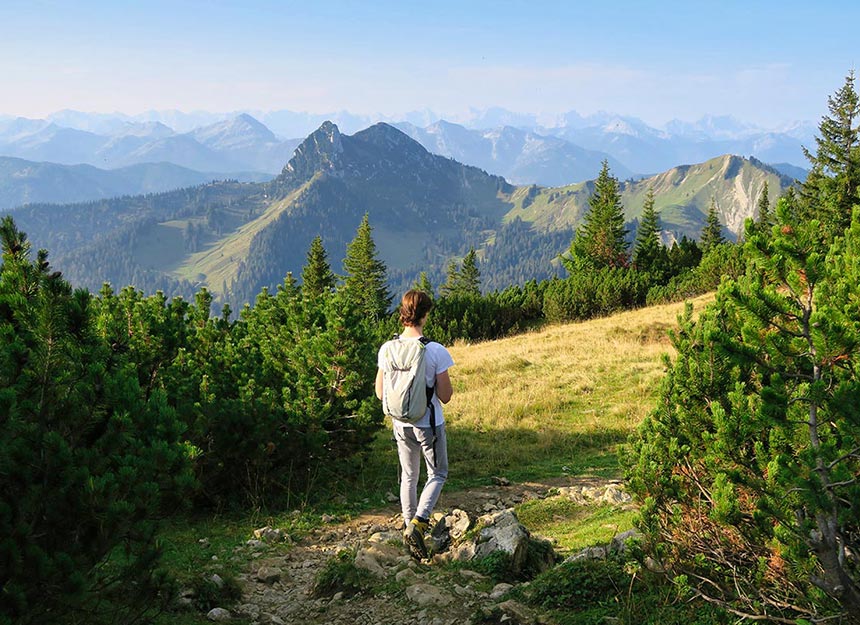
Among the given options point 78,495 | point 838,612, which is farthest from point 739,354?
point 78,495

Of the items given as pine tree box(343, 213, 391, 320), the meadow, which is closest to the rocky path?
the meadow

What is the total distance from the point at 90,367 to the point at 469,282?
77.9 meters

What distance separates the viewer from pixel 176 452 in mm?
3932

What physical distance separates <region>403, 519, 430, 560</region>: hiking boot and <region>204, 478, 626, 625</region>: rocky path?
9 centimetres

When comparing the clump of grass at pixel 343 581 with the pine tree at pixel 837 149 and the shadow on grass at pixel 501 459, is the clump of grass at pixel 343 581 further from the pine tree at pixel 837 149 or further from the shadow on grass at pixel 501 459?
the pine tree at pixel 837 149

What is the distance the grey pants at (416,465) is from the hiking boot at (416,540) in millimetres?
114

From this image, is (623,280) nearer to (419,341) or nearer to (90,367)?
(419,341)

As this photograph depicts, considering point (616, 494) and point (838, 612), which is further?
point (616, 494)

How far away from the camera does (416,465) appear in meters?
6.56

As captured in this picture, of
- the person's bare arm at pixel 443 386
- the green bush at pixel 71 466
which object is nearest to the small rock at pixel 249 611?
the green bush at pixel 71 466

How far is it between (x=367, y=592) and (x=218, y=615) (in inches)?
51.1

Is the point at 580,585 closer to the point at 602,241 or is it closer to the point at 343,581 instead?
the point at 343,581

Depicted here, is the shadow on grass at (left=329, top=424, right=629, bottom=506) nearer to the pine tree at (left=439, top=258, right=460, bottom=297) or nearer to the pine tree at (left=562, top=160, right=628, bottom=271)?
the pine tree at (left=562, top=160, right=628, bottom=271)

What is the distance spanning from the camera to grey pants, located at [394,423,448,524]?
6.24 metres
